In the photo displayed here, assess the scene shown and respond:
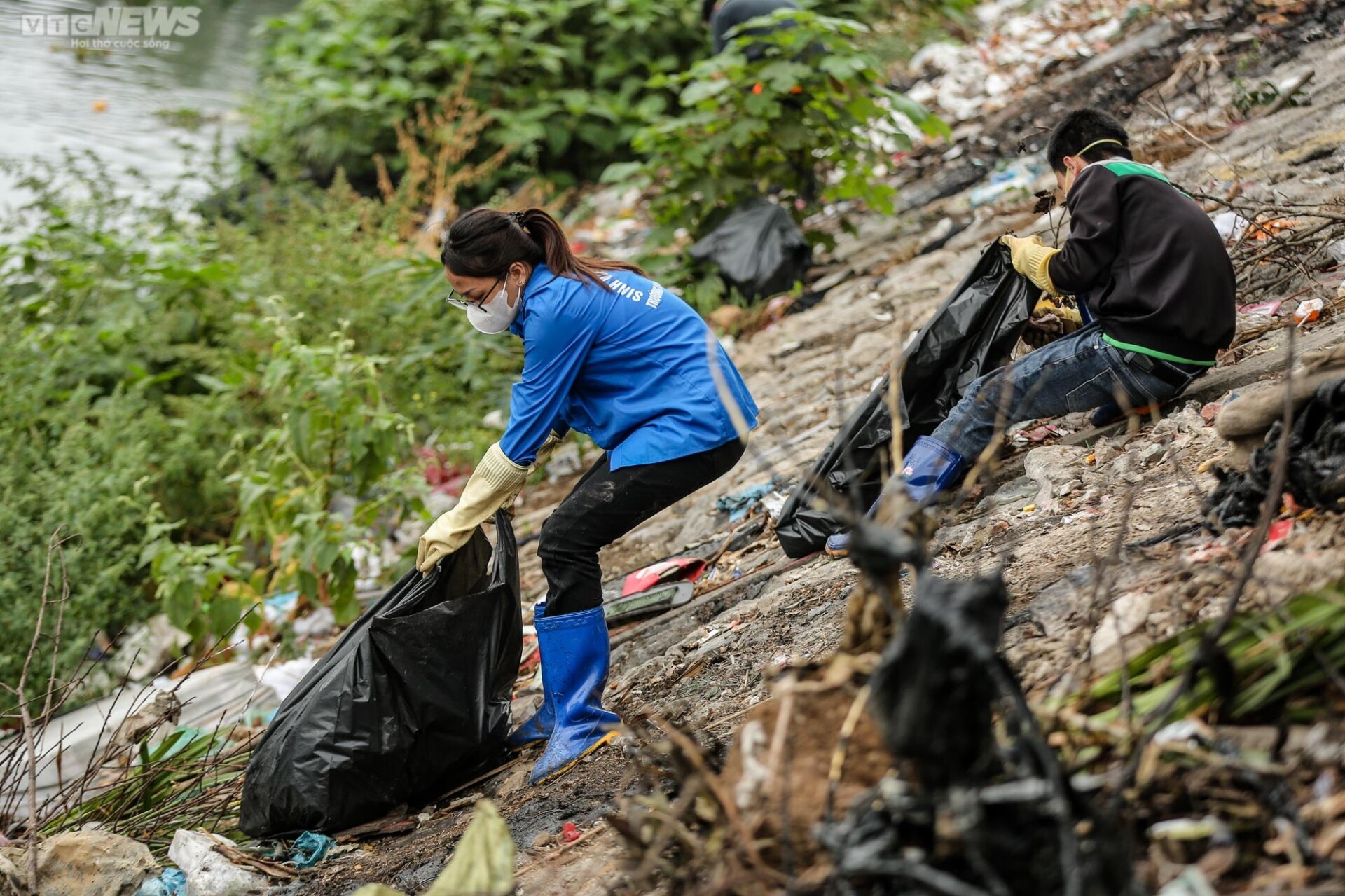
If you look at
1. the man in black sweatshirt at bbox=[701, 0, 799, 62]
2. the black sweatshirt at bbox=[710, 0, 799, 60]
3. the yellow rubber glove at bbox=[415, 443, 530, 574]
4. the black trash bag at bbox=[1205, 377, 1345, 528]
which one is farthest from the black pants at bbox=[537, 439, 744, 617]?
the black sweatshirt at bbox=[710, 0, 799, 60]

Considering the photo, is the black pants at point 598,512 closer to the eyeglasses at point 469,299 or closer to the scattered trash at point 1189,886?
the eyeglasses at point 469,299

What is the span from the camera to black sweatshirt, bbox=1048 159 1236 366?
3.21 m

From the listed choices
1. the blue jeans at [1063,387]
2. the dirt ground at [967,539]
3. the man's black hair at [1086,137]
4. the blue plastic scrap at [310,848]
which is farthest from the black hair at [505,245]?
the blue plastic scrap at [310,848]

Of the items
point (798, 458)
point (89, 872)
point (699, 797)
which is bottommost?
point (89, 872)

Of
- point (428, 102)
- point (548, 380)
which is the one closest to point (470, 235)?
point (548, 380)

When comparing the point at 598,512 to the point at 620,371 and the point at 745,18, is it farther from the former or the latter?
the point at 745,18

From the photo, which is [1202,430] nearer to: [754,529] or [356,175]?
[754,529]

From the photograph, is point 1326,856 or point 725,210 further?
point 725,210

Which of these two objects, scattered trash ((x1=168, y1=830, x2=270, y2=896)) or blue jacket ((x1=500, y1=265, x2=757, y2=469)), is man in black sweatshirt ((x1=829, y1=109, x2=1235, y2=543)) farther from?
scattered trash ((x1=168, y1=830, x2=270, y2=896))

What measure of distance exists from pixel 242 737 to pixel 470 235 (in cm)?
204

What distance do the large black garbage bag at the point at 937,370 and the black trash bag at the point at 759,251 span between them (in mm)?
3349

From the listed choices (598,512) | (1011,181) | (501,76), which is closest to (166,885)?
(598,512)

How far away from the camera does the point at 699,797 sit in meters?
1.79

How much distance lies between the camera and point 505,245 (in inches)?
124
